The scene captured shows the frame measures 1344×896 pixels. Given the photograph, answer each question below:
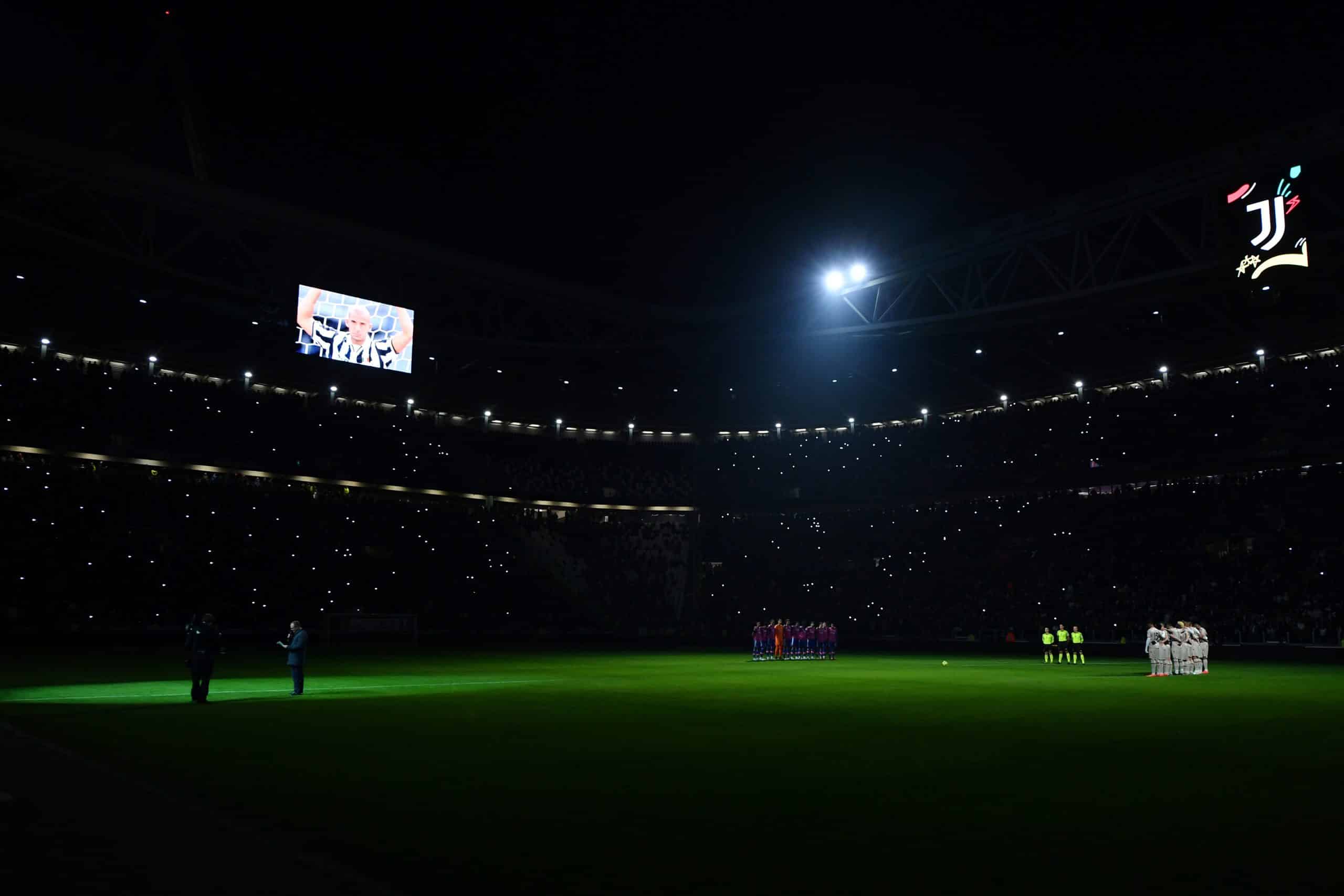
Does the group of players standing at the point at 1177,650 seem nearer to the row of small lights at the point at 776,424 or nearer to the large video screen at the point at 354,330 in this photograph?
the row of small lights at the point at 776,424

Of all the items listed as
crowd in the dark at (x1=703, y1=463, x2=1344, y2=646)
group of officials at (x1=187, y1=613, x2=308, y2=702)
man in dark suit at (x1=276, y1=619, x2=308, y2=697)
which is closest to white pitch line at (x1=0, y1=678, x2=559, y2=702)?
man in dark suit at (x1=276, y1=619, x2=308, y2=697)

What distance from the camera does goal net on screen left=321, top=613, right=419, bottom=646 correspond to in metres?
53.9

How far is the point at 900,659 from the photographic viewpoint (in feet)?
149

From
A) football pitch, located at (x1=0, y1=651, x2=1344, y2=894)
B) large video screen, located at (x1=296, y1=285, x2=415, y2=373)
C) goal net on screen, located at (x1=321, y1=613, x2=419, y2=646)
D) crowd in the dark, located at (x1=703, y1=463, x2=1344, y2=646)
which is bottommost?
goal net on screen, located at (x1=321, y1=613, x2=419, y2=646)

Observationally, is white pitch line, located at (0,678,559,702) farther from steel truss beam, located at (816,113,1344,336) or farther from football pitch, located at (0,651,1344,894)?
steel truss beam, located at (816,113,1344,336)

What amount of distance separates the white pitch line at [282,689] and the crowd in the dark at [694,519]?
25.9 metres

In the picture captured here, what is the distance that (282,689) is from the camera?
1014 inches

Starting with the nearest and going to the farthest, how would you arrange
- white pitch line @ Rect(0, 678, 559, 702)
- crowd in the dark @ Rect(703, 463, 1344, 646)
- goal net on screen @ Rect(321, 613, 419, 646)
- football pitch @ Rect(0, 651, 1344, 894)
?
football pitch @ Rect(0, 651, 1344, 894), white pitch line @ Rect(0, 678, 559, 702), crowd in the dark @ Rect(703, 463, 1344, 646), goal net on screen @ Rect(321, 613, 419, 646)

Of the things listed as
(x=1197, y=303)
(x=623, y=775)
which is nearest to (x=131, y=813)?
(x=623, y=775)

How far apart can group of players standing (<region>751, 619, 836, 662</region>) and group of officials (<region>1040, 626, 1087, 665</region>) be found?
27.9ft

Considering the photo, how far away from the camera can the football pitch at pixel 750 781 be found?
7609 mm

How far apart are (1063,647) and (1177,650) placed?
45.1ft

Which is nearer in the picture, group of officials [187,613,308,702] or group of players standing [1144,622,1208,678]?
group of officials [187,613,308,702]

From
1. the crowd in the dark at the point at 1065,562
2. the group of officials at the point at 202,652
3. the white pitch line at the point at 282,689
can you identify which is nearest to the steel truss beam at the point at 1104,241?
the crowd in the dark at the point at 1065,562
